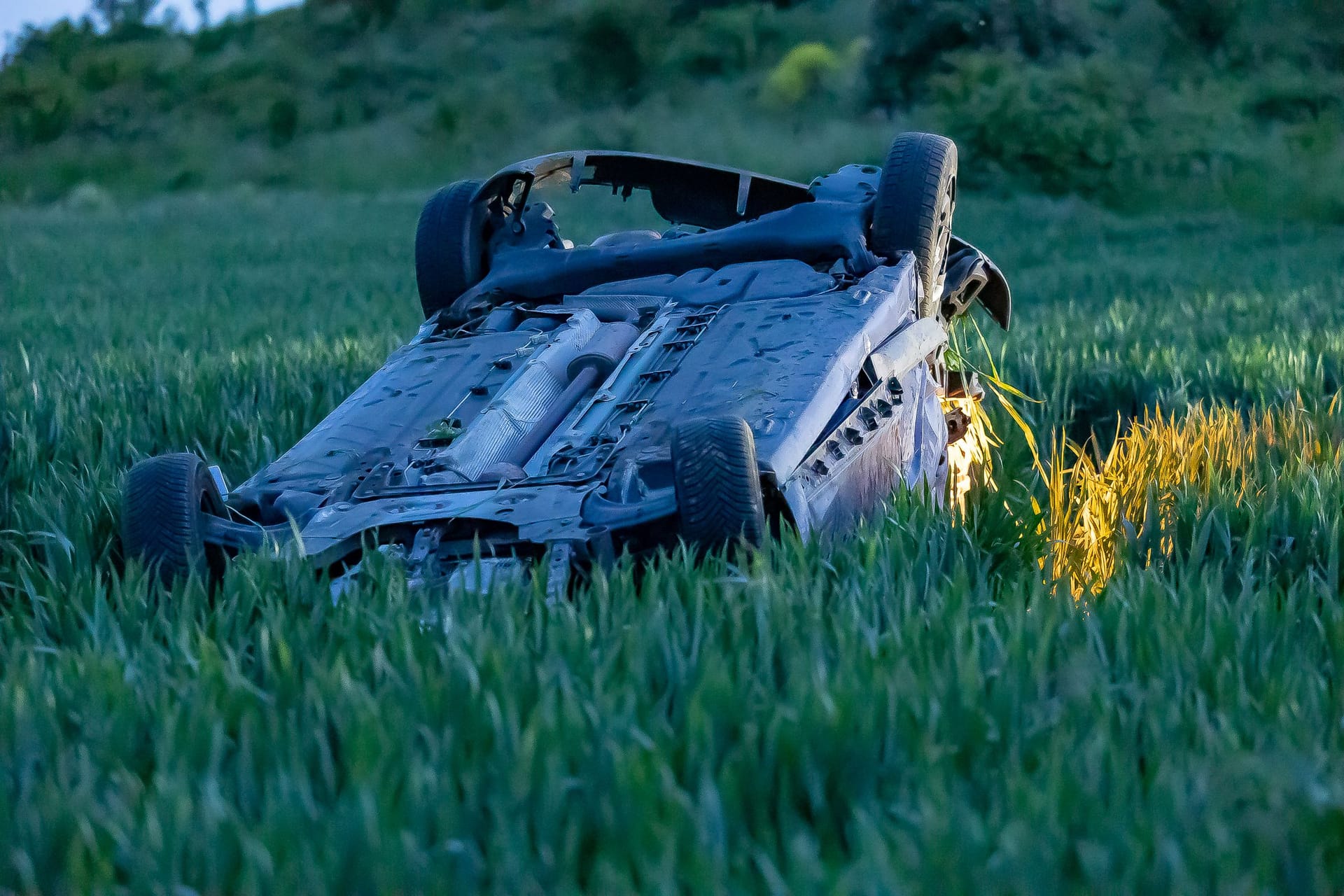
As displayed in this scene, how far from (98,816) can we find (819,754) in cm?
97

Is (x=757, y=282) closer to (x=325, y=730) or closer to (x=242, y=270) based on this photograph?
(x=325, y=730)

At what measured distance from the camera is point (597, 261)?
16.6ft

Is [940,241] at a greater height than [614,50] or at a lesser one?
greater

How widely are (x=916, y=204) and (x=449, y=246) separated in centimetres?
163

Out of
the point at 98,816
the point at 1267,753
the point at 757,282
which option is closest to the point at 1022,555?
the point at 757,282

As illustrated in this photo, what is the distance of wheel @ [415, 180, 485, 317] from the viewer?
5.29 m

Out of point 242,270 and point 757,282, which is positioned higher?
point 757,282

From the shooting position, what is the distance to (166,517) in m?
3.38

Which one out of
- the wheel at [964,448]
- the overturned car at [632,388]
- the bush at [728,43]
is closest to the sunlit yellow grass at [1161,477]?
the wheel at [964,448]

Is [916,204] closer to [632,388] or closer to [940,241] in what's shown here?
[940,241]

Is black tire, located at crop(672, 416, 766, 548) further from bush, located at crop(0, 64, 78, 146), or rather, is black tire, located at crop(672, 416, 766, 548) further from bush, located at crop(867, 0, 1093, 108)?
bush, located at crop(0, 64, 78, 146)

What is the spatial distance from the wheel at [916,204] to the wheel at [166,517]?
239 centimetres

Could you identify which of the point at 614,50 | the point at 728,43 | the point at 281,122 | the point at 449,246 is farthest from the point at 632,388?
the point at 614,50

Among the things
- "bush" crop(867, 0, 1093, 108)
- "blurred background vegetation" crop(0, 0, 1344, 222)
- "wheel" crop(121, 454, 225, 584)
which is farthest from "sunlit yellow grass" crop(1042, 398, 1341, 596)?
"bush" crop(867, 0, 1093, 108)
